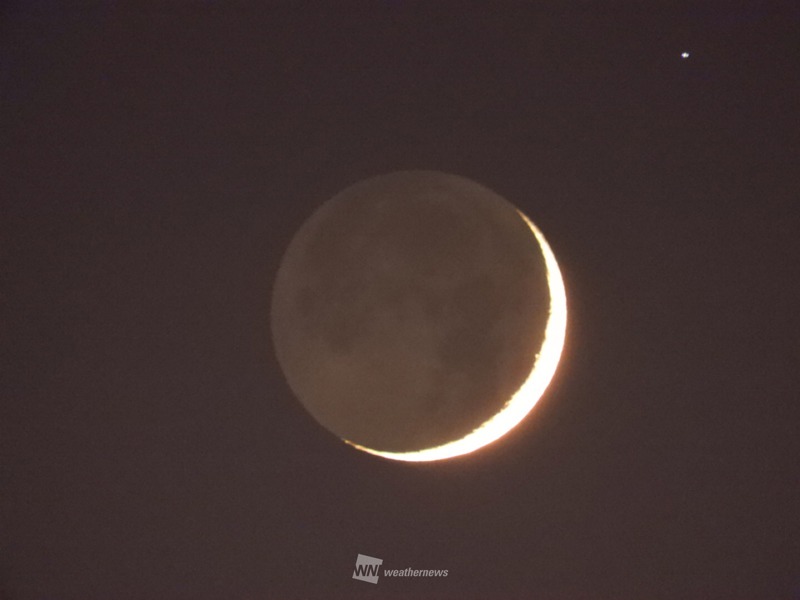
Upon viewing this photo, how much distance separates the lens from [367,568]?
3.43 m

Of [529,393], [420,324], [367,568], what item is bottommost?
[367,568]

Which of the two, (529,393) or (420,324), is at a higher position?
(420,324)

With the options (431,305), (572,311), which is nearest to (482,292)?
(431,305)

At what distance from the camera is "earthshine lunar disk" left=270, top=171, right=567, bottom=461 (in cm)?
335

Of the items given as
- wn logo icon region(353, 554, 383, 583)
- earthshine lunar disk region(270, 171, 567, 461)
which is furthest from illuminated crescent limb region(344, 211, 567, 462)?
wn logo icon region(353, 554, 383, 583)

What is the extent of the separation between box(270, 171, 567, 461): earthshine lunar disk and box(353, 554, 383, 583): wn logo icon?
58 centimetres

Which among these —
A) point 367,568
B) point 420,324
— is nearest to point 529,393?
point 420,324

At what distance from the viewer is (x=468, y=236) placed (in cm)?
344

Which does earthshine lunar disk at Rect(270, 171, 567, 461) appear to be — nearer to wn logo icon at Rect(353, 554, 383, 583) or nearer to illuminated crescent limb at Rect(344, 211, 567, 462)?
illuminated crescent limb at Rect(344, 211, 567, 462)

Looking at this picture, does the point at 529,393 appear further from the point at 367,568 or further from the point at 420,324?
the point at 367,568

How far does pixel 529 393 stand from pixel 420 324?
2.34 ft

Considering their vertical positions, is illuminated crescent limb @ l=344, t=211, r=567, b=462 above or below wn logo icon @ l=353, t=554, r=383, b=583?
above

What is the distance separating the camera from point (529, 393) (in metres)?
3.42

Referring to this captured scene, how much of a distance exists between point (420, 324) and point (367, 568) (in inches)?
54.2
